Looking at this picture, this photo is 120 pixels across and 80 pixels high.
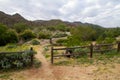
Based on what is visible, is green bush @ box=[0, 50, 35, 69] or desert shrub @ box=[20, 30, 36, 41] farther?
desert shrub @ box=[20, 30, 36, 41]

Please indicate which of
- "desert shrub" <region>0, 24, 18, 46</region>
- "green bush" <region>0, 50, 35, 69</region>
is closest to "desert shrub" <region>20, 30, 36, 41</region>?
"desert shrub" <region>0, 24, 18, 46</region>

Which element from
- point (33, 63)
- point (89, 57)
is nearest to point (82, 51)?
point (89, 57)

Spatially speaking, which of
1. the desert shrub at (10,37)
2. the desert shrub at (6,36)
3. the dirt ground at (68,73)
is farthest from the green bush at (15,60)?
the desert shrub at (10,37)

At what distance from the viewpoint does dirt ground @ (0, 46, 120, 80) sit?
10006mm

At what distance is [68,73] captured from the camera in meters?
10.7

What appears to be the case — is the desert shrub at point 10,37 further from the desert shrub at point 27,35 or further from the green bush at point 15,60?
the green bush at point 15,60

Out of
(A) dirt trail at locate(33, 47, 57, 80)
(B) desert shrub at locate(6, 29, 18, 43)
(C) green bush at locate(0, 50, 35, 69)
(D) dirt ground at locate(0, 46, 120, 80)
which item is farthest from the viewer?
(B) desert shrub at locate(6, 29, 18, 43)

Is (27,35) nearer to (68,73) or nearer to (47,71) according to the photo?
(47,71)

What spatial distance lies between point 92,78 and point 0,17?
70.3 meters

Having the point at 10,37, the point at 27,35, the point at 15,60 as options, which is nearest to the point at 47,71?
the point at 15,60

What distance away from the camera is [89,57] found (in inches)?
567

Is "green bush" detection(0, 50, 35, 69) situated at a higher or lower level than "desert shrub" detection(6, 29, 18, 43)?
lower

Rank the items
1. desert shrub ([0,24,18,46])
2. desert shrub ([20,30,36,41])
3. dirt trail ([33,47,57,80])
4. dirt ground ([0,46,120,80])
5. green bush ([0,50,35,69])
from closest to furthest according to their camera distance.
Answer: dirt ground ([0,46,120,80]) → dirt trail ([33,47,57,80]) → green bush ([0,50,35,69]) → desert shrub ([0,24,18,46]) → desert shrub ([20,30,36,41])

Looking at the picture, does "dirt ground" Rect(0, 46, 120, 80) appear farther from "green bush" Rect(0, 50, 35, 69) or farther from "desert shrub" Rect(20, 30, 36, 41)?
"desert shrub" Rect(20, 30, 36, 41)
